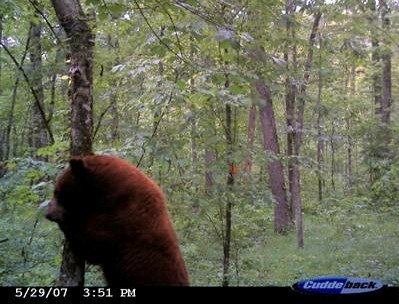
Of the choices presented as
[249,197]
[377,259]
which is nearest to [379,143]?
[377,259]

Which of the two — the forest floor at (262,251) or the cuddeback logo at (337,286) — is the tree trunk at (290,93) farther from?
the cuddeback logo at (337,286)

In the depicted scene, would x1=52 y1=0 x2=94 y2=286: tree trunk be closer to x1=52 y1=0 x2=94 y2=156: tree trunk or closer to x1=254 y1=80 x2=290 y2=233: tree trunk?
x1=52 y1=0 x2=94 y2=156: tree trunk

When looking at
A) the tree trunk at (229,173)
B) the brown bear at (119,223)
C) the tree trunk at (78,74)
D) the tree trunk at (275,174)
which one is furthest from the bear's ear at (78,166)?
the tree trunk at (275,174)

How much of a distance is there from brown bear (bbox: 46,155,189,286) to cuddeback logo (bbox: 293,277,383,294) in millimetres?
614

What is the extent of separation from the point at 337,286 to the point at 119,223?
1.05 m

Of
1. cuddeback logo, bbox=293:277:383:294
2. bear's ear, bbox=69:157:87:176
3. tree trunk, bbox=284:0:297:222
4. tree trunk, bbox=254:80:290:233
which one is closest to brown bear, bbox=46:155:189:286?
bear's ear, bbox=69:157:87:176

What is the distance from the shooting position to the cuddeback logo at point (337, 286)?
2.13 metres

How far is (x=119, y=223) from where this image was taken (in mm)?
1856

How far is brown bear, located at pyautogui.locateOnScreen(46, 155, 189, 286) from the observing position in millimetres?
1850

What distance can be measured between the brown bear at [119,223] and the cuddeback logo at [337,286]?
61 centimetres

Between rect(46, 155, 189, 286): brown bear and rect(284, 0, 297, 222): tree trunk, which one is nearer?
rect(46, 155, 189, 286): brown bear

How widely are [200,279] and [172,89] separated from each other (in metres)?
4.65

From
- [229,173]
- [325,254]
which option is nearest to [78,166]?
[229,173]

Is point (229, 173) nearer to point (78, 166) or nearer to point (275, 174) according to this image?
point (78, 166)
